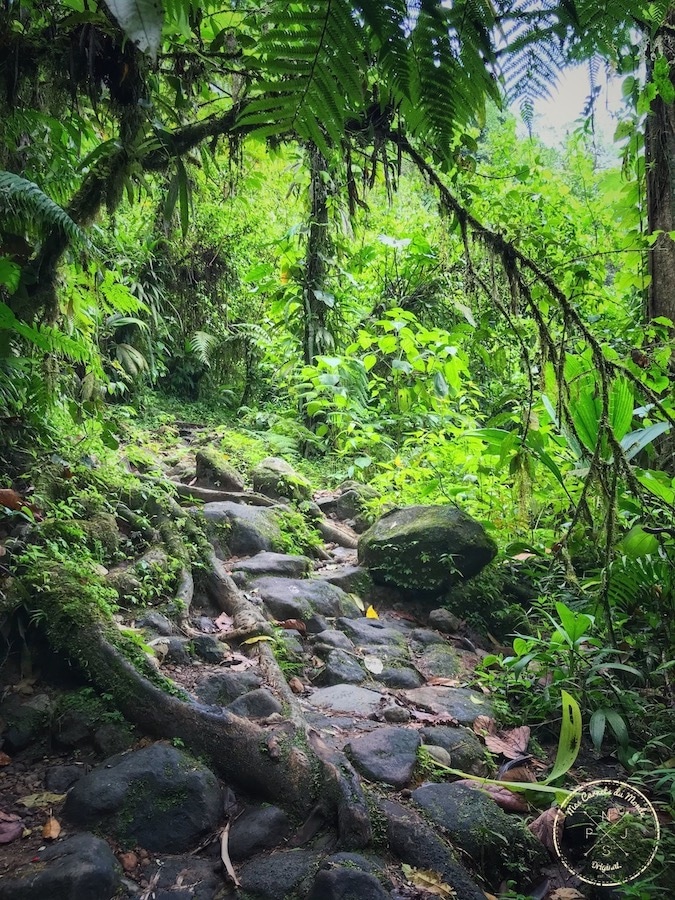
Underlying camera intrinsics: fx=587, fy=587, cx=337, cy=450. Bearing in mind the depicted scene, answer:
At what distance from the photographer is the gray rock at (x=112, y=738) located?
2.41 metres

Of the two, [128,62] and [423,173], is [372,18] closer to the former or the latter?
[423,173]

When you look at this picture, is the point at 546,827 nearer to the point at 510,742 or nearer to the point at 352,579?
the point at 510,742

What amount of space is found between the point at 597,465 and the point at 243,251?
9907mm

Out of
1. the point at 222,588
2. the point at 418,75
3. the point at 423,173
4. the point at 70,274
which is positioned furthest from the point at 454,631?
the point at 418,75

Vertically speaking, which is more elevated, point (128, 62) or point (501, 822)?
point (128, 62)

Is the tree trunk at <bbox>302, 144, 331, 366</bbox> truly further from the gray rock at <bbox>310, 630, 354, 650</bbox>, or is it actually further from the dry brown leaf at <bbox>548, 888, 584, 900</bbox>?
the dry brown leaf at <bbox>548, 888, 584, 900</bbox>

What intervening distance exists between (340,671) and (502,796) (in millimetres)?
1231

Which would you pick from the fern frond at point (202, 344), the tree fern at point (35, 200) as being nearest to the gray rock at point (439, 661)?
the tree fern at point (35, 200)

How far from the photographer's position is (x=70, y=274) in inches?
135

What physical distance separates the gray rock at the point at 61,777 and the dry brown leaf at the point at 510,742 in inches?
74.3

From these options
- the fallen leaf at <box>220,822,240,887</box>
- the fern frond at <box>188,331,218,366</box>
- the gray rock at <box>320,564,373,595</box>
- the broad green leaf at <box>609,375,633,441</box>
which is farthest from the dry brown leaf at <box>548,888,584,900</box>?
the fern frond at <box>188,331,218,366</box>

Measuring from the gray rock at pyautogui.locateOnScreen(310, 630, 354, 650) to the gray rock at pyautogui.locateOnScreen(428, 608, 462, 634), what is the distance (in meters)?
0.89

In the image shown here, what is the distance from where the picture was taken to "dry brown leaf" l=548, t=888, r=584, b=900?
6.72ft

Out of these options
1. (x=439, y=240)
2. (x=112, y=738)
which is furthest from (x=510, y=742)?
(x=439, y=240)
